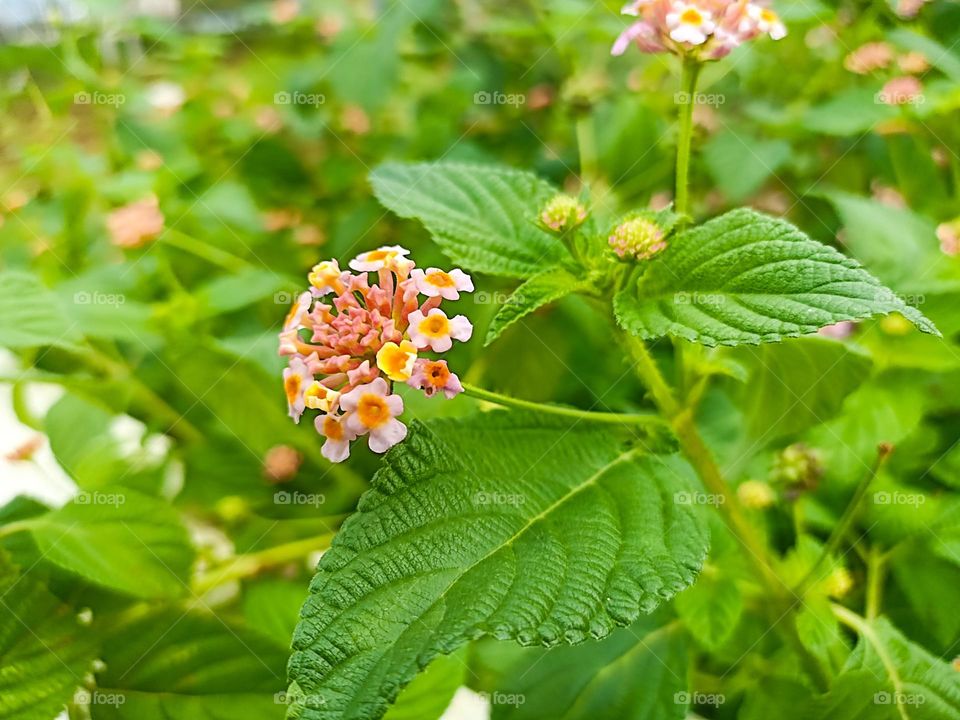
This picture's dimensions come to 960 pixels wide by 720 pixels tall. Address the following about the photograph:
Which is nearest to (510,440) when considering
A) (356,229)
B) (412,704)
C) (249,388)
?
(412,704)

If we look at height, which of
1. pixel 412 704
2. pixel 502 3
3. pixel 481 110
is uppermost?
pixel 502 3

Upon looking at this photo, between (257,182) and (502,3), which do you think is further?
(502,3)

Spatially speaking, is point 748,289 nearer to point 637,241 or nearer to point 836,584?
point 637,241

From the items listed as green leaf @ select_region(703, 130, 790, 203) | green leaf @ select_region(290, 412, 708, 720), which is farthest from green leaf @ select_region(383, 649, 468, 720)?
green leaf @ select_region(703, 130, 790, 203)

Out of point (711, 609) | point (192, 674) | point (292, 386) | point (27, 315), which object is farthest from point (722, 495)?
point (27, 315)

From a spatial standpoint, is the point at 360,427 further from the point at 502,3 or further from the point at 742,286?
the point at 502,3

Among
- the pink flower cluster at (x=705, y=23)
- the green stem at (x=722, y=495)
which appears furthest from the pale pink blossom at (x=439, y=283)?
the pink flower cluster at (x=705, y=23)

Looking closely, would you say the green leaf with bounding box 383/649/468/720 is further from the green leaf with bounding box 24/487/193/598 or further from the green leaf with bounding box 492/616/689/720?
the green leaf with bounding box 24/487/193/598
